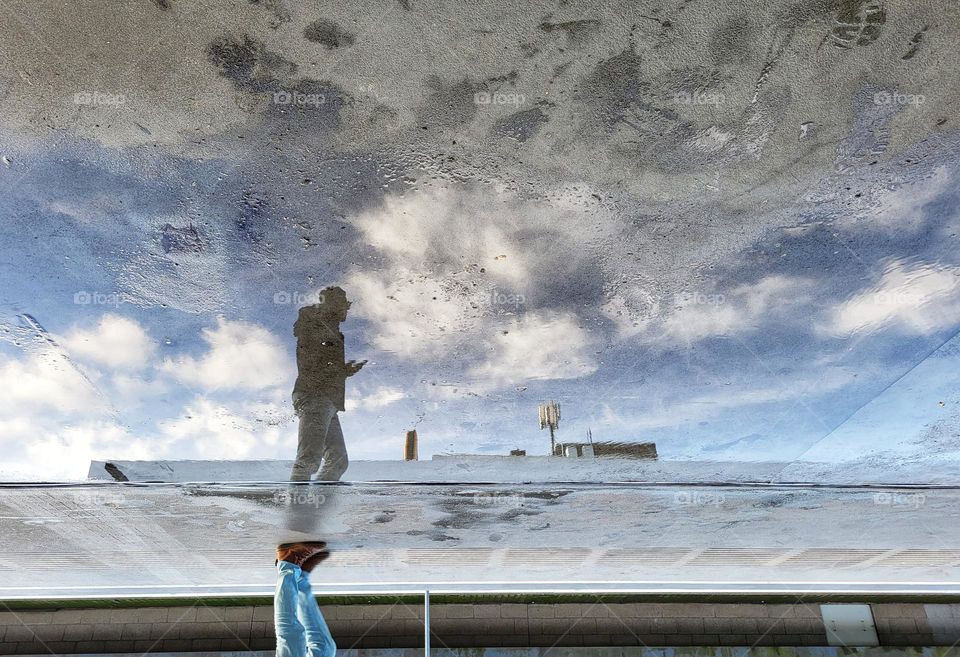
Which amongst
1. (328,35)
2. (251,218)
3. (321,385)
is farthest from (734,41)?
(321,385)

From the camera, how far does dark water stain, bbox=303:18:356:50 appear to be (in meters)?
1.46

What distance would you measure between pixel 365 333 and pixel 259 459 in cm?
118

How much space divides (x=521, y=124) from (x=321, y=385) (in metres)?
1.45

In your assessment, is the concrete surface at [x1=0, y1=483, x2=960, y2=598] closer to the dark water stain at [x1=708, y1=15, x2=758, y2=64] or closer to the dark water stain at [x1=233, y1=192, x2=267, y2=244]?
the dark water stain at [x1=233, y1=192, x2=267, y2=244]

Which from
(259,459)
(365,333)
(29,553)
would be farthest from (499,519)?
(29,553)

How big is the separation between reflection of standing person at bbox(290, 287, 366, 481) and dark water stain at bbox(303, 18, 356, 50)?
35.4 inches

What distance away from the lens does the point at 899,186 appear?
6.08 ft

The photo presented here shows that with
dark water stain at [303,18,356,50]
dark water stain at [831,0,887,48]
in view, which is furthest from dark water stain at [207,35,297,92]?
dark water stain at [831,0,887,48]

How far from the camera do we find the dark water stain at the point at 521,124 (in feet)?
5.46

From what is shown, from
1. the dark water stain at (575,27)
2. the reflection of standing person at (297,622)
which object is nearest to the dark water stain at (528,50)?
the dark water stain at (575,27)

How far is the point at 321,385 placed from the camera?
8.41 feet

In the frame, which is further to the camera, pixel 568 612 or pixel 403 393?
pixel 568 612

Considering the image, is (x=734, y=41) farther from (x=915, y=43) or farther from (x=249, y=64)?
(x=249, y=64)

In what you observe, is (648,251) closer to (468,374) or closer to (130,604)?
(468,374)
